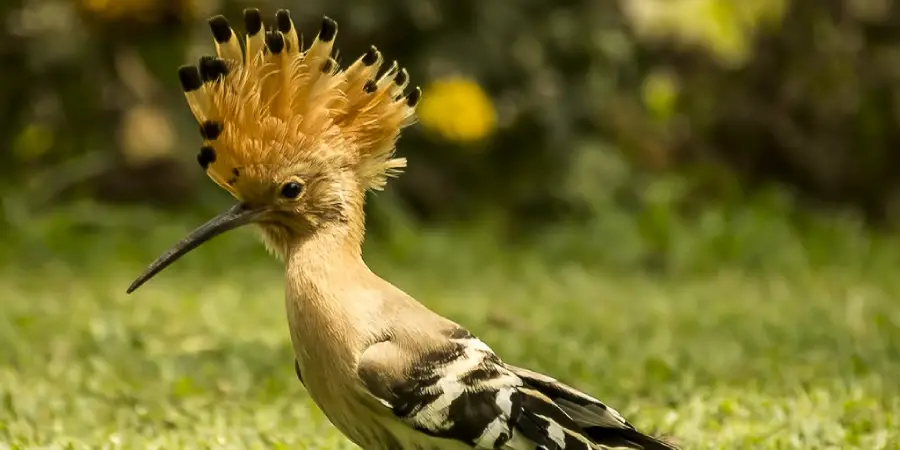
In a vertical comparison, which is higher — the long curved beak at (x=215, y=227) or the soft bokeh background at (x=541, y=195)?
the soft bokeh background at (x=541, y=195)

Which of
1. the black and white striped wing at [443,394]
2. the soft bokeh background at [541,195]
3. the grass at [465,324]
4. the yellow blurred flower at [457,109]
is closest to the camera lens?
the black and white striped wing at [443,394]

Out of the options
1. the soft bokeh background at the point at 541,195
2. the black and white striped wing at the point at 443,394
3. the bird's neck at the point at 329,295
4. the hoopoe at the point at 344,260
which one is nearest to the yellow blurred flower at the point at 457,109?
the soft bokeh background at the point at 541,195

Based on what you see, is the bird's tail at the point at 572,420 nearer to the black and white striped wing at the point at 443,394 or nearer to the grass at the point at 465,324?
the black and white striped wing at the point at 443,394

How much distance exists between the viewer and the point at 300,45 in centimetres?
302

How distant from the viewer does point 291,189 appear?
111 inches

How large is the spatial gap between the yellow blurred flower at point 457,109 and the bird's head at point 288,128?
4111mm

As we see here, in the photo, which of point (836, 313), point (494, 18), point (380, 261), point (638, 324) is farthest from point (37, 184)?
point (836, 313)

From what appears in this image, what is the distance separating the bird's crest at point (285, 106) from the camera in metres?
2.77

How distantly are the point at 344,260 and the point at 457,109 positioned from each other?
4309 millimetres

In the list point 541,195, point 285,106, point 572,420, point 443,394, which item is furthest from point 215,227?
point 541,195

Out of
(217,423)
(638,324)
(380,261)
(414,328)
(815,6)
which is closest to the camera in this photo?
(414,328)

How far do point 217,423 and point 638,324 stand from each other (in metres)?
2.08

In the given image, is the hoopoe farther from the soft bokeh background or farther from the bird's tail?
the soft bokeh background

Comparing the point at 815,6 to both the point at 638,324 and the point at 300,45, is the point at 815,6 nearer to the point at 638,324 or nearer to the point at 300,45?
the point at 638,324
